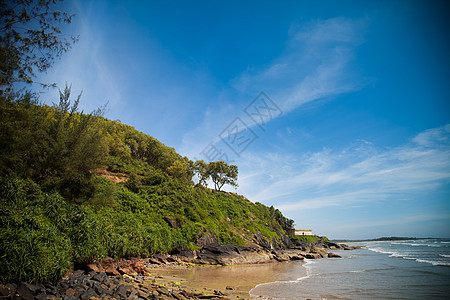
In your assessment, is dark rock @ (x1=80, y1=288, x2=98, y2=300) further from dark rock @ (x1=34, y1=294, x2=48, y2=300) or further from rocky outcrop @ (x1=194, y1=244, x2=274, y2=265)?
rocky outcrop @ (x1=194, y1=244, x2=274, y2=265)

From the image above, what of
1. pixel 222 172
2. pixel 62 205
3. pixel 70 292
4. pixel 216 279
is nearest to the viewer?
pixel 70 292

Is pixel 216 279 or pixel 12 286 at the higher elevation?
pixel 12 286

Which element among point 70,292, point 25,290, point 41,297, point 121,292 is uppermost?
point 25,290

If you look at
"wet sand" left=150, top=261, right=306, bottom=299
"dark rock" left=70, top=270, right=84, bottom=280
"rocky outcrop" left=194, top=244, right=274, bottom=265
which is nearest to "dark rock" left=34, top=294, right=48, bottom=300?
"dark rock" left=70, top=270, right=84, bottom=280

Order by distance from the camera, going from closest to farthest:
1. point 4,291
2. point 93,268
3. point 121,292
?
point 4,291, point 121,292, point 93,268

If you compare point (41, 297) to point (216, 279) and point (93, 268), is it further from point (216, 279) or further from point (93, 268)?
point (216, 279)

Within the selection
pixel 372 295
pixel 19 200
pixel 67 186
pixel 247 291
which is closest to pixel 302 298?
pixel 247 291

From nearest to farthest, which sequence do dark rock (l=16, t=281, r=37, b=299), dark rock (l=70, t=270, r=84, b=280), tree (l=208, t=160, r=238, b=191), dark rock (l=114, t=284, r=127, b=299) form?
dark rock (l=16, t=281, r=37, b=299) → dark rock (l=114, t=284, r=127, b=299) → dark rock (l=70, t=270, r=84, b=280) → tree (l=208, t=160, r=238, b=191)

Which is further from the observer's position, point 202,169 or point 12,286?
point 202,169

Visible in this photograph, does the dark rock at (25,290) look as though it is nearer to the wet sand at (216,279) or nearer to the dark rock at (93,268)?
the dark rock at (93,268)

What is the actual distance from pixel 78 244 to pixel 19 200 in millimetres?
3197

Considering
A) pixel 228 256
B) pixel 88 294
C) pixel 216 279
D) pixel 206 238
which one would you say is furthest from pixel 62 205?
pixel 206 238

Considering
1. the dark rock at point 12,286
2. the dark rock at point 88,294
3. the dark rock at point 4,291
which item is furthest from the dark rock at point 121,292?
the dark rock at point 4,291

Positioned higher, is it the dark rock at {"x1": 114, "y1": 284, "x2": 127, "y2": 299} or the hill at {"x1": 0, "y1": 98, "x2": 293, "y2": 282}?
the hill at {"x1": 0, "y1": 98, "x2": 293, "y2": 282}
